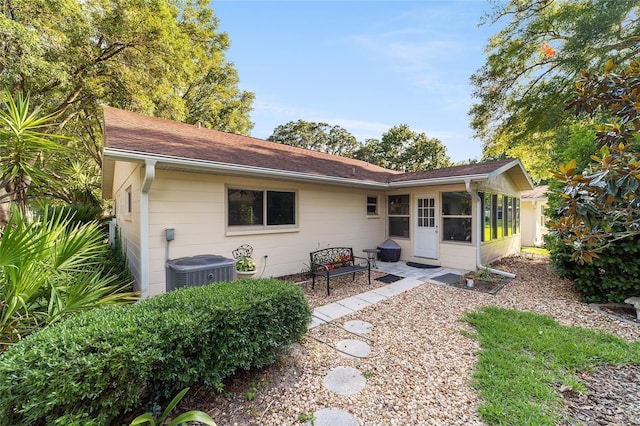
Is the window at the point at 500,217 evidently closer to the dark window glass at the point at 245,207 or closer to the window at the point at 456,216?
the window at the point at 456,216

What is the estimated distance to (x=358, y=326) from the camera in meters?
4.16

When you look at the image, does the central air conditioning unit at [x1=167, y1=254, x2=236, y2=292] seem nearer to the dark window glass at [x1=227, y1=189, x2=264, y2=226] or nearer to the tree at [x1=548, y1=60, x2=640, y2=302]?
the dark window glass at [x1=227, y1=189, x2=264, y2=226]

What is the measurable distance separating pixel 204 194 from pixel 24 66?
6784mm

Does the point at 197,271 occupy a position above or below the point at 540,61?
below

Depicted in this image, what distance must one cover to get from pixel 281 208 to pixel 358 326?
3.69m

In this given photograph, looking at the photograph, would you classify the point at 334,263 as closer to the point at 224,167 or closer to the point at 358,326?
the point at 358,326

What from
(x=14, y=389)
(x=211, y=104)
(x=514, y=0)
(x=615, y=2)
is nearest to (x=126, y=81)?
(x=211, y=104)

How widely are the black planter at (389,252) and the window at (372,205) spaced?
1.20 metres

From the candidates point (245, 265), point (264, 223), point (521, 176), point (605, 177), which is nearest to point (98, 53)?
point (264, 223)

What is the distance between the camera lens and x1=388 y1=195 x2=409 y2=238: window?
919cm

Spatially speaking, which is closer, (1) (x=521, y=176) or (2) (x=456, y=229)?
(2) (x=456, y=229)

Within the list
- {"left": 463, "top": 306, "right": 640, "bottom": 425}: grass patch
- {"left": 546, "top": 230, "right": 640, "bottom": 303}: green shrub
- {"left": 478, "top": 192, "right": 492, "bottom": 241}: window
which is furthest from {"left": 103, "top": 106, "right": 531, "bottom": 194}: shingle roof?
{"left": 463, "top": 306, "right": 640, "bottom": 425}: grass patch

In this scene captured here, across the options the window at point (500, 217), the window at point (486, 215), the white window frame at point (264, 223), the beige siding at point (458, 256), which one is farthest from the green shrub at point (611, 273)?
the white window frame at point (264, 223)

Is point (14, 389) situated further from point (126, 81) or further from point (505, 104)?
point (505, 104)
